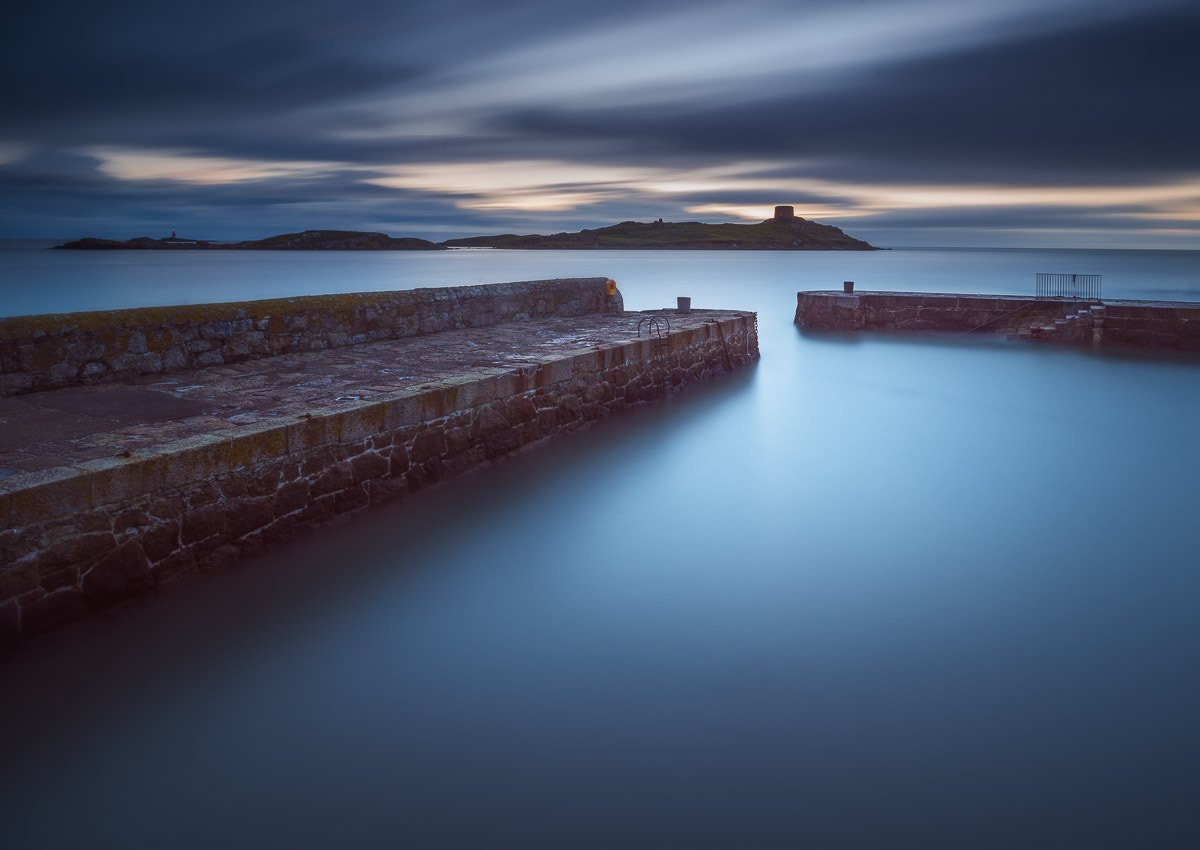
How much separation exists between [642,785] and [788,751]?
24.2 inches

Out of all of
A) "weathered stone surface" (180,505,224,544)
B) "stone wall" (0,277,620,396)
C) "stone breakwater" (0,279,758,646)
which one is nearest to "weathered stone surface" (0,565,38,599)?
"stone breakwater" (0,279,758,646)

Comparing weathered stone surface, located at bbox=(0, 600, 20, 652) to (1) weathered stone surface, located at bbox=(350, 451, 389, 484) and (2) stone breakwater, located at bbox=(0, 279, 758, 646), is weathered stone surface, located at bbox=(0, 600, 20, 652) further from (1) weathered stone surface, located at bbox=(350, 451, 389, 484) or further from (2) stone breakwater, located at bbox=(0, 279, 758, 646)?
(1) weathered stone surface, located at bbox=(350, 451, 389, 484)

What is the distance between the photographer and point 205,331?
6395 mm

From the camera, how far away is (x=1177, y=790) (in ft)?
8.71

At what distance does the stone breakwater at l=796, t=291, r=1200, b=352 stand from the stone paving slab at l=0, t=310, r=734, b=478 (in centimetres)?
1074

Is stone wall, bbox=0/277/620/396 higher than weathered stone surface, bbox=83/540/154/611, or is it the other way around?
stone wall, bbox=0/277/620/396

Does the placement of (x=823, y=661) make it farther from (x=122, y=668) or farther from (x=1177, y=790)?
(x=122, y=668)

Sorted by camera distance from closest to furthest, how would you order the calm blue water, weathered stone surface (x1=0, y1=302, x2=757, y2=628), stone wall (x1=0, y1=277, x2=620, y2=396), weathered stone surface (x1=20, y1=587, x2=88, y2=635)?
1. the calm blue water
2. weathered stone surface (x1=20, y1=587, x2=88, y2=635)
3. weathered stone surface (x1=0, y1=302, x2=757, y2=628)
4. stone wall (x1=0, y1=277, x2=620, y2=396)

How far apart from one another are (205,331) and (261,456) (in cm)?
274

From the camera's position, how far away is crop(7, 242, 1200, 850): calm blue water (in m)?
2.61

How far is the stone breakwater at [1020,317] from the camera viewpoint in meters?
14.0

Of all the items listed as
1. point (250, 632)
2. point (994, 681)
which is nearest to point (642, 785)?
point (994, 681)

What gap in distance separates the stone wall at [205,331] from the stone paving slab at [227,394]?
0.13 meters

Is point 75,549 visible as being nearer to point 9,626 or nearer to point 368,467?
point 9,626
